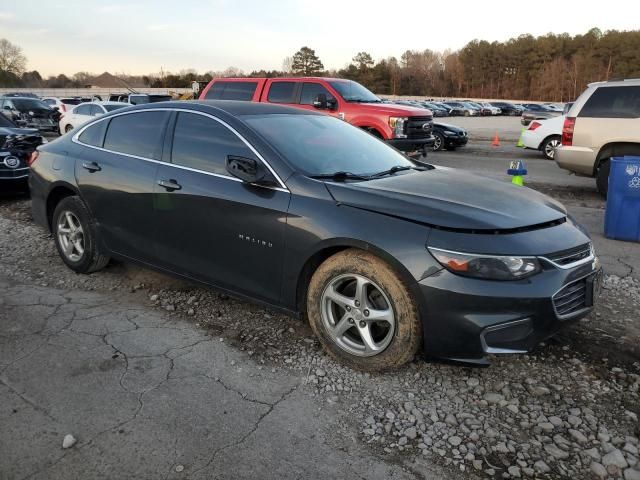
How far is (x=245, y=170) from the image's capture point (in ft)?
11.5

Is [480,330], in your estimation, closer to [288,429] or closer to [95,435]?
[288,429]

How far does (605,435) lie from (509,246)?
3.46ft

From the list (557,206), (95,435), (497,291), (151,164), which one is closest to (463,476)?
(497,291)

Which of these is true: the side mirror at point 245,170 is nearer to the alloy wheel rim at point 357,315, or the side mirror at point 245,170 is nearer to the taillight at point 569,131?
the alloy wheel rim at point 357,315

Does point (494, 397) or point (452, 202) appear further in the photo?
point (452, 202)

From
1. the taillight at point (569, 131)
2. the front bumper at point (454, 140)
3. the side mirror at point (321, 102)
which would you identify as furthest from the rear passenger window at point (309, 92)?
the front bumper at point (454, 140)

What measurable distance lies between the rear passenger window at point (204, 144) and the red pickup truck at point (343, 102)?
299 inches

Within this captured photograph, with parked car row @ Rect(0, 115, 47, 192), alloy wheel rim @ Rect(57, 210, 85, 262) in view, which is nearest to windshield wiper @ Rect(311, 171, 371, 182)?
alloy wheel rim @ Rect(57, 210, 85, 262)

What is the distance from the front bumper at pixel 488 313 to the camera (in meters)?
2.85

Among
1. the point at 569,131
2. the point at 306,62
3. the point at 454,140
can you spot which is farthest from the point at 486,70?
the point at 569,131

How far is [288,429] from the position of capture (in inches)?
108

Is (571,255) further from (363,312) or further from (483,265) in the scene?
(363,312)

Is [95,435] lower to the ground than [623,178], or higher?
lower

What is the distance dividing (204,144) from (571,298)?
2669 mm
